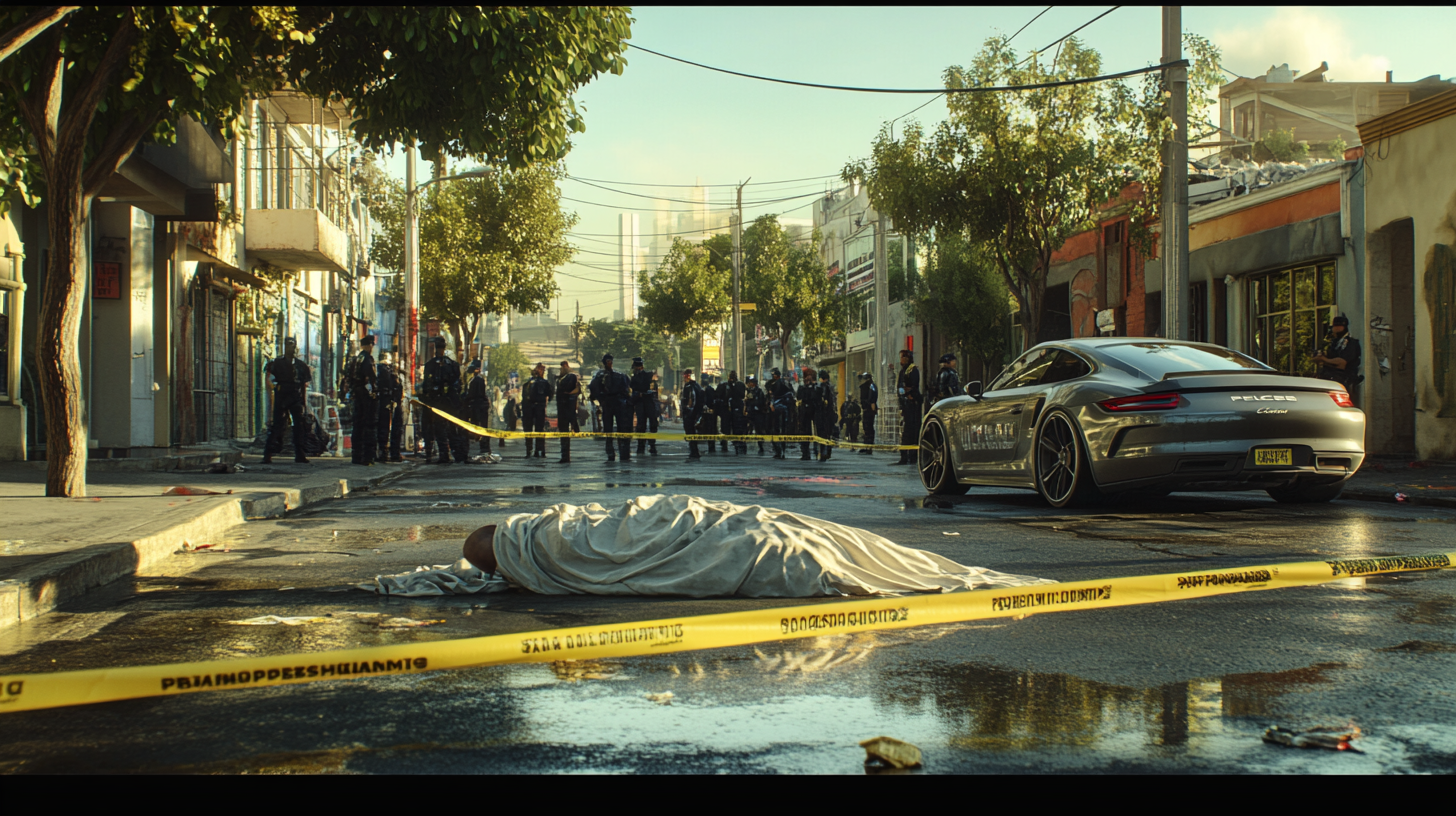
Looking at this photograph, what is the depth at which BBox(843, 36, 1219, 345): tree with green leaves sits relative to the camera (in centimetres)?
2370

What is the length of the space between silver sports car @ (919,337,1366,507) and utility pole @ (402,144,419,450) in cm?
1879

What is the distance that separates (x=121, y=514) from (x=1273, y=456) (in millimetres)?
8545

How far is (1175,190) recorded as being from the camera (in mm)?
17188

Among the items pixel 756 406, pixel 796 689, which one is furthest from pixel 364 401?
pixel 796 689

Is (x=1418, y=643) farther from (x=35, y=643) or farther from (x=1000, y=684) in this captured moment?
(x=35, y=643)

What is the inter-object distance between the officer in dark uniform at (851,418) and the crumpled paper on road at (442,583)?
32038mm

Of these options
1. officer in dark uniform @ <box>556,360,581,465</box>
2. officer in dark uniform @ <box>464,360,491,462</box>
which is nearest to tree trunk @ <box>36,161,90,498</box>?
officer in dark uniform @ <box>464,360,491,462</box>

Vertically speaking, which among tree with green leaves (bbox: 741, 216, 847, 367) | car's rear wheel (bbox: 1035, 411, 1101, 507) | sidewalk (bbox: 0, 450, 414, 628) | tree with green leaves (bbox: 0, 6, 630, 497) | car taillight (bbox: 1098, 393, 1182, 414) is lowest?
sidewalk (bbox: 0, 450, 414, 628)

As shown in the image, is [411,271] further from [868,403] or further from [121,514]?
[121,514]

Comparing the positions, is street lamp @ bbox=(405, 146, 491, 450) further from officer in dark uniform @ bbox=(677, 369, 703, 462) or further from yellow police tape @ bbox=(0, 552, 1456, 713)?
yellow police tape @ bbox=(0, 552, 1456, 713)

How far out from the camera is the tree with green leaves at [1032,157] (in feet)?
77.8

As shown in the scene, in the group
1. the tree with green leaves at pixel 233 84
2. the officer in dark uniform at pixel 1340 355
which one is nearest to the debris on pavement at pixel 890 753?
the tree with green leaves at pixel 233 84
